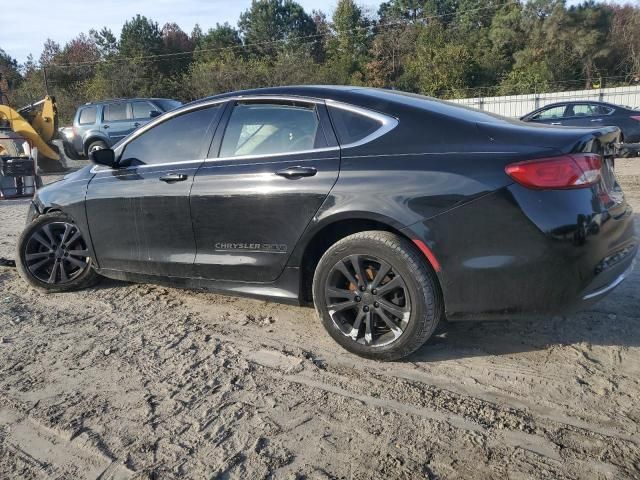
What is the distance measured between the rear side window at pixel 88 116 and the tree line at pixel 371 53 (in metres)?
21.8

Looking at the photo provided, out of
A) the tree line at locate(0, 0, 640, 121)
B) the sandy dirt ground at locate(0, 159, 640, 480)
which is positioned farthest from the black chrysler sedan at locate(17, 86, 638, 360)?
the tree line at locate(0, 0, 640, 121)

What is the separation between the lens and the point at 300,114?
Result: 355 cm

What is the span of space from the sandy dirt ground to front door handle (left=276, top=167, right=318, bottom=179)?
109cm

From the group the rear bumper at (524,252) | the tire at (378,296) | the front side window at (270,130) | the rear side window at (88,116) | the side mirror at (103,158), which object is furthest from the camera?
the rear side window at (88,116)

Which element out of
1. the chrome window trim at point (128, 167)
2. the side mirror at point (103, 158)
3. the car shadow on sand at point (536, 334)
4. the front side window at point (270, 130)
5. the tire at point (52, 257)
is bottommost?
the car shadow on sand at point (536, 334)

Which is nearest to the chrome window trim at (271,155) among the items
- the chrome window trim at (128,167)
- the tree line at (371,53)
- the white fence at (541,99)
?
the chrome window trim at (128,167)

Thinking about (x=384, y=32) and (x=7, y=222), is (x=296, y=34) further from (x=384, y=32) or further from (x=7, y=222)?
(x=7, y=222)

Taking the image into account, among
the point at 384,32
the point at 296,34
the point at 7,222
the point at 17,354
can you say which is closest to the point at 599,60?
the point at 384,32

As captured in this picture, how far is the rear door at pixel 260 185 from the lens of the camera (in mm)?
3340

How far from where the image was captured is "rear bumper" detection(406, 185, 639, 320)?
2.75m

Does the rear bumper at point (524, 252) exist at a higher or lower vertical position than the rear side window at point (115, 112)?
lower

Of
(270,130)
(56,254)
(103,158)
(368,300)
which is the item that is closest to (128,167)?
(103,158)

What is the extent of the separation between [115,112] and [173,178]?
43.4 feet

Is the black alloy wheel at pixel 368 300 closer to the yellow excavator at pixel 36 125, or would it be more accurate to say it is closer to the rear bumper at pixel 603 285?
the rear bumper at pixel 603 285
